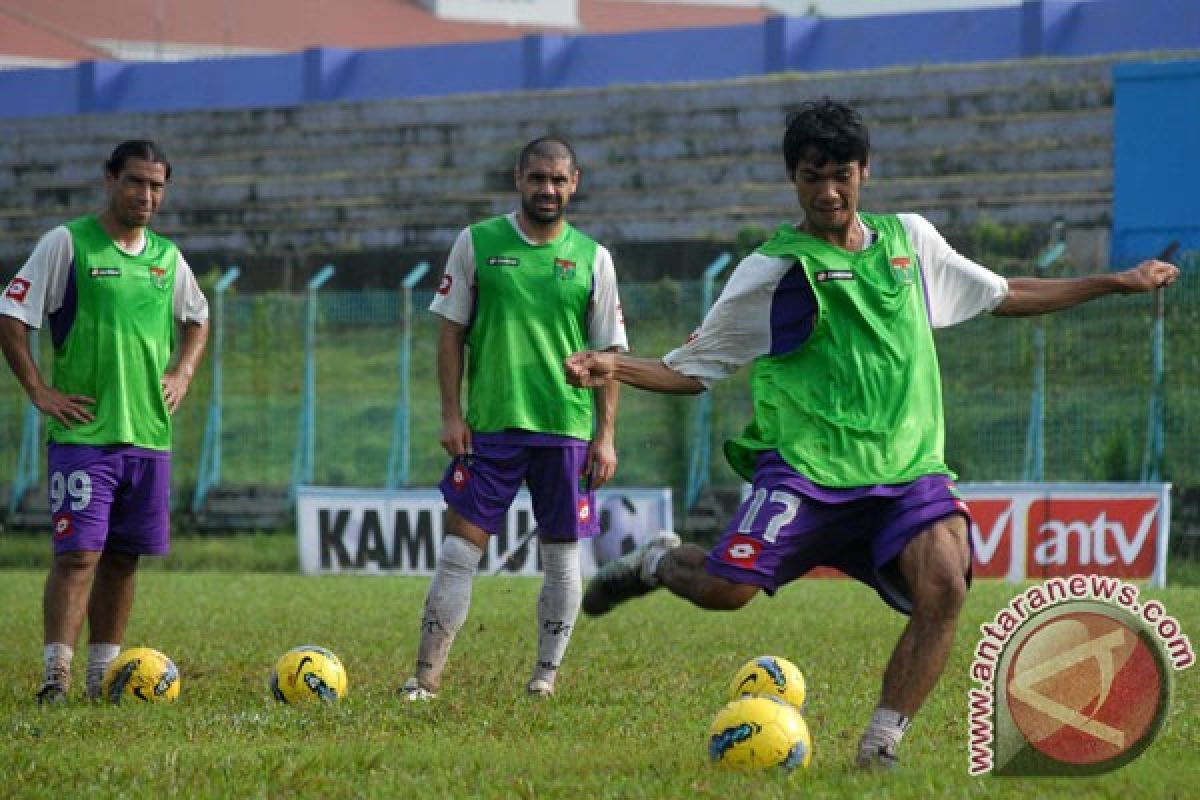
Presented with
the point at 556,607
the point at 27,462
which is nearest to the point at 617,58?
the point at 27,462

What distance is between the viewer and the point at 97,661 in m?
9.70

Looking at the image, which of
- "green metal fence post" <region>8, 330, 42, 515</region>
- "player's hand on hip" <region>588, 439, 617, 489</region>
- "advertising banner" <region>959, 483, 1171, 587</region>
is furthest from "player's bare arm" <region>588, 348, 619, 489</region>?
"green metal fence post" <region>8, 330, 42, 515</region>

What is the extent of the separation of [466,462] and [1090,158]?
19187 millimetres

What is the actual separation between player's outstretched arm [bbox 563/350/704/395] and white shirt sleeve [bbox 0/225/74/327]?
3015mm

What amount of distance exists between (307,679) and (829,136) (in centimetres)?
361

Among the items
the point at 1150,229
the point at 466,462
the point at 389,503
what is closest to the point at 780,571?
the point at 466,462

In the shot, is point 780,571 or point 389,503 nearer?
point 780,571

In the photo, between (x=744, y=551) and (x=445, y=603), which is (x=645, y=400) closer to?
(x=445, y=603)

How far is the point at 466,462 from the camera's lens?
9.36 meters

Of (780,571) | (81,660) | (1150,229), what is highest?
(1150,229)

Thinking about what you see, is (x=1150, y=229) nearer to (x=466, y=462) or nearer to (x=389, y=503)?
(x=389, y=503)

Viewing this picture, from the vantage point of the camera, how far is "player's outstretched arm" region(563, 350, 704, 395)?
7.18 meters

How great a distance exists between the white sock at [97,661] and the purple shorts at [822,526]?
3.50 meters

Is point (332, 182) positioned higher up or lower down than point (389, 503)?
higher up
